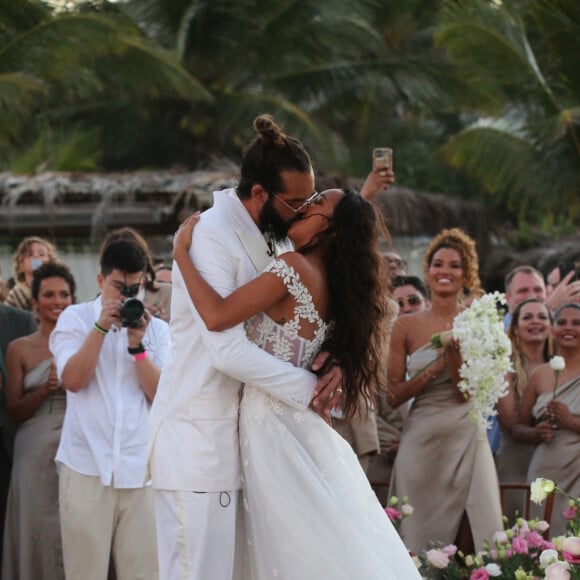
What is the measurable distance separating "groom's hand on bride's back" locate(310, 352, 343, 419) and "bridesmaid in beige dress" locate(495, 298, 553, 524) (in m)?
3.20

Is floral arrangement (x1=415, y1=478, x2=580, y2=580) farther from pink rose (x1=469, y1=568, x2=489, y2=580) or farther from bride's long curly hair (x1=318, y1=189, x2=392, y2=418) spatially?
bride's long curly hair (x1=318, y1=189, x2=392, y2=418)

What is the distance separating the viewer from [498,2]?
18.7 m

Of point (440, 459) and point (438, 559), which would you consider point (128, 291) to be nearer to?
point (438, 559)

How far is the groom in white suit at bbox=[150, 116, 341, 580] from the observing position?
4688mm

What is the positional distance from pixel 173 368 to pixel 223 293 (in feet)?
1.31

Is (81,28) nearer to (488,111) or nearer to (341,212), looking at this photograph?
(488,111)

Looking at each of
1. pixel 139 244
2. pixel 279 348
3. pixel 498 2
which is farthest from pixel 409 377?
pixel 498 2

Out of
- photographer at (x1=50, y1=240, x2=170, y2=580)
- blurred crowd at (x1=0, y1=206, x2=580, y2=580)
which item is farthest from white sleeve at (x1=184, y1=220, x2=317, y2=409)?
blurred crowd at (x1=0, y1=206, x2=580, y2=580)

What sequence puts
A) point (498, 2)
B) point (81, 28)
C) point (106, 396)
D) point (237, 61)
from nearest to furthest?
point (106, 396)
point (81, 28)
point (498, 2)
point (237, 61)

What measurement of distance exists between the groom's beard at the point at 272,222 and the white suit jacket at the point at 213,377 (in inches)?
1.6

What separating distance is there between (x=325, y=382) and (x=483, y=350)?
8.20ft

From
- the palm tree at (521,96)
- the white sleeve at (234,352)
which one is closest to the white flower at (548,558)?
the white sleeve at (234,352)

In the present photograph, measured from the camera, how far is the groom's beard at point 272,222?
4859 millimetres

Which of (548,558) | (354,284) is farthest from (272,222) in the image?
(548,558)
